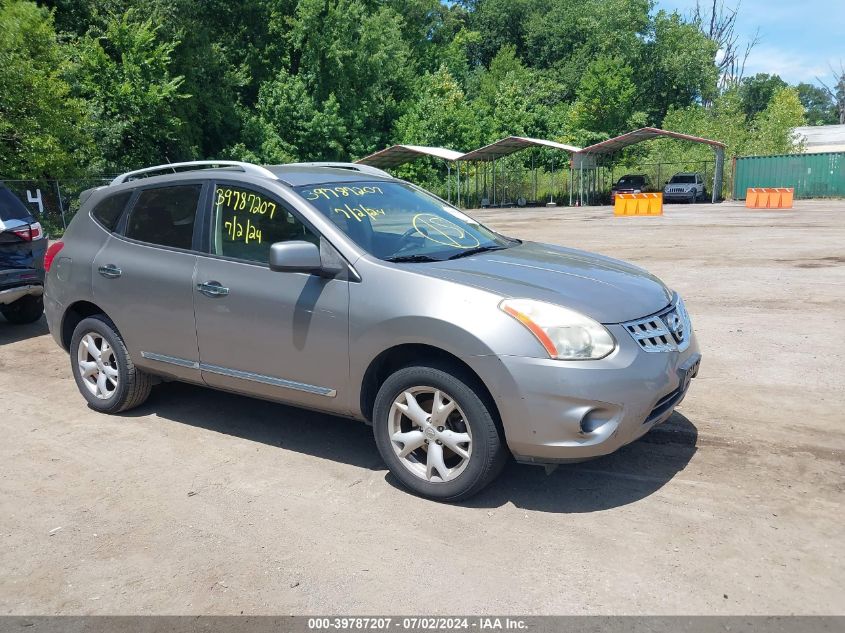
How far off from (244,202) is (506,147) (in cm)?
3606

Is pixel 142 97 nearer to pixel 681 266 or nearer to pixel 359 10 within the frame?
pixel 359 10

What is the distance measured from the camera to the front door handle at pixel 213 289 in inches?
180

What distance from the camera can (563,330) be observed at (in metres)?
3.62

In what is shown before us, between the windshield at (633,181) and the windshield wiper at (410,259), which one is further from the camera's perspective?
the windshield at (633,181)

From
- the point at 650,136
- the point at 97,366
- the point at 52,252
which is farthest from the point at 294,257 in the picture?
the point at 650,136

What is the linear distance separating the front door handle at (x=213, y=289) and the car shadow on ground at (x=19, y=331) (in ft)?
15.8

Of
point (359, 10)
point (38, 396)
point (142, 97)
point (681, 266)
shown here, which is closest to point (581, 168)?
point (359, 10)

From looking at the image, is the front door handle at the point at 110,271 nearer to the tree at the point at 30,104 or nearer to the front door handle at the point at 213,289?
the front door handle at the point at 213,289

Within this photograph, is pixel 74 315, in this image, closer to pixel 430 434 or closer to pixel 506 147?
pixel 430 434

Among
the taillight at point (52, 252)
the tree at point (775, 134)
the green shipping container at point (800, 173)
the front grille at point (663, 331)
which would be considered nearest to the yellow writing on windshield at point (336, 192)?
the front grille at point (663, 331)

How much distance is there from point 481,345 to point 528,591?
1159mm

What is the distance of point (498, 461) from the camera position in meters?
3.74

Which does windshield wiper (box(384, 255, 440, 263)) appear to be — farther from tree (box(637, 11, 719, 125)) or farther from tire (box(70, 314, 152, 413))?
tree (box(637, 11, 719, 125))

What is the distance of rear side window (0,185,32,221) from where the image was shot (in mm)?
8145
